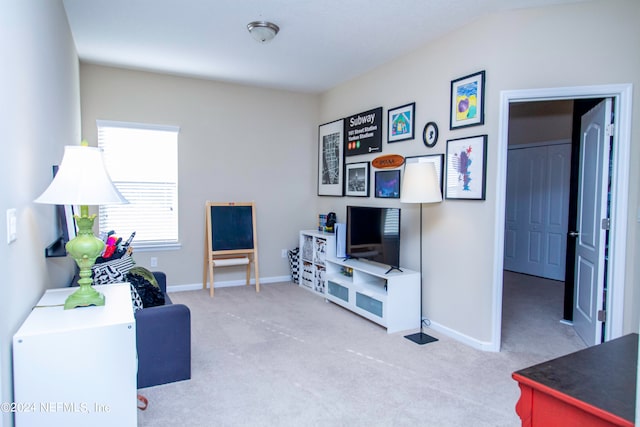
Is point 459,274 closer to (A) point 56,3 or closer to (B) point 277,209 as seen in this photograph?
(B) point 277,209

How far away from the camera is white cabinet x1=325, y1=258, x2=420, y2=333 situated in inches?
138

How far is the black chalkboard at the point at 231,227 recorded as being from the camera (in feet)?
16.1

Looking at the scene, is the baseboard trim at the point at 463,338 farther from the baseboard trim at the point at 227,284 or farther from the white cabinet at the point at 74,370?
the white cabinet at the point at 74,370

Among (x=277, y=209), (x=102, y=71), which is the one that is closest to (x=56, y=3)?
(x=102, y=71)

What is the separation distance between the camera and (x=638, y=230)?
2.70 m

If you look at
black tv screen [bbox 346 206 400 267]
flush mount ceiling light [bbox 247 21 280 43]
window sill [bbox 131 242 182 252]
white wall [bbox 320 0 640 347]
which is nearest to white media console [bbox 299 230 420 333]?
black tv screen [bbox 346 206 400 267]

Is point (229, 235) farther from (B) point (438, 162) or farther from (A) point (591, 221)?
(A) point (591, 221)

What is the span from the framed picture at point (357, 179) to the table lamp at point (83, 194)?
320 centimetres

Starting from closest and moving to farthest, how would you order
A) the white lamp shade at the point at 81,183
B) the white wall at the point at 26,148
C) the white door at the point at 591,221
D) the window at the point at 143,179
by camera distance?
the white wall at the point at 26,148 → the white lamp shade at the point at 81,183 → the white door at the point at 591,221 → the window at the point at 143,179

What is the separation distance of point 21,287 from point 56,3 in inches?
83.7

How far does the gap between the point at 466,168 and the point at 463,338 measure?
1.44 m

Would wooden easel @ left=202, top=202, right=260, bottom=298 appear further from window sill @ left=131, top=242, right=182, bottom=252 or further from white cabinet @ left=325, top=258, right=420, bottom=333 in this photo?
white cabinet @ left=325, top=258, right=420, bottom=333

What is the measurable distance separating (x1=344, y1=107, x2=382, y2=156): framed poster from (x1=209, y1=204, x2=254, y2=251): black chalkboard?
5.14 ft

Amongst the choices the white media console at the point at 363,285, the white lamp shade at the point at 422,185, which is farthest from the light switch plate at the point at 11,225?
the white media console at the point at 363,285
